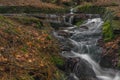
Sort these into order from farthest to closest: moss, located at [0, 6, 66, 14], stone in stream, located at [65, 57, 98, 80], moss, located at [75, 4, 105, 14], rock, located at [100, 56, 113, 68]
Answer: moss, located at [75, 4, 105, 14] → moss, located at [0, 6, 66, 14] → rock, located at [100, 56, 113, 68] → stone in stream, located at [65, 57, 98, 80]

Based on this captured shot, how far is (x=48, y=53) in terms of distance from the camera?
8438 millimetres

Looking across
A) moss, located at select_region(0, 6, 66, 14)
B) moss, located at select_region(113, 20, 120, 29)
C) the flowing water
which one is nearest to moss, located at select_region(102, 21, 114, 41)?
moss, located at select_region(113, 20, 120, 29)

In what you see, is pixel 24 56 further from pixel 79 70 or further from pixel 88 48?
pixel 88 48

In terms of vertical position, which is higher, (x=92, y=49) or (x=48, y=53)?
(x=48, y=53)

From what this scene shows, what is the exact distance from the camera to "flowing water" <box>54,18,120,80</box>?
31.0ft

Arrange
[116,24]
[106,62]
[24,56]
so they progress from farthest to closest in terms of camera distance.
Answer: [116,24]
[106,62]
[24,56]

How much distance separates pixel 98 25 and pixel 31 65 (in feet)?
28.7

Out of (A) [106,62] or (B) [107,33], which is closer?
(A) [106,62]

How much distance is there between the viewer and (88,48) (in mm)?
11148

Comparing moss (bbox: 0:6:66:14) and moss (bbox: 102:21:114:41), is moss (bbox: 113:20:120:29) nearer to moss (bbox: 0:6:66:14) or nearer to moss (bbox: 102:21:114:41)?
moss (bbox: 102:21:114:41)

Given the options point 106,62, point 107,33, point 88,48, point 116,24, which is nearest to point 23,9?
point 107,33

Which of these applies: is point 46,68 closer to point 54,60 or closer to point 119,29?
point 54,60

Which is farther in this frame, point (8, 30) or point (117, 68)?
point (117, 68)

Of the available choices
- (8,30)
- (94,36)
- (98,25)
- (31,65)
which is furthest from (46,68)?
(98,25)
